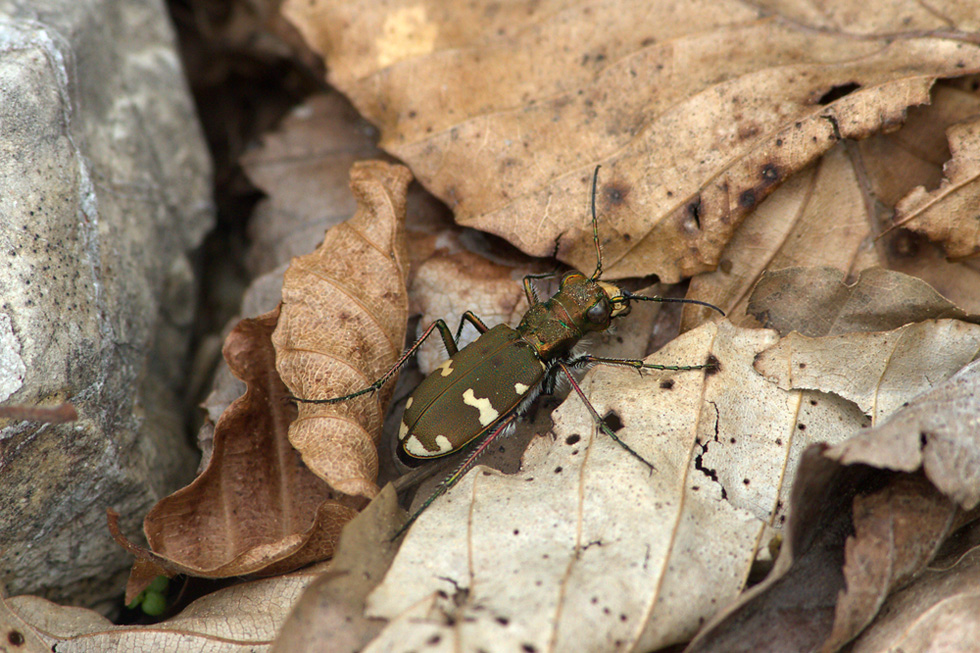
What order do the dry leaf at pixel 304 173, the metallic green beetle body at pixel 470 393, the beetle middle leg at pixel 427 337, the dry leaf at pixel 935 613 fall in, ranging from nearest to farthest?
1. the dry leaf at pixel 935 613
2. the metallic green beetle body at pixel 470 393
3. the beetle middle leg at pixel 427 337
4. the dry leaf at pixel 304 173

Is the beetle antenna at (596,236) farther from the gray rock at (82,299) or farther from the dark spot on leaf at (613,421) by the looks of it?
the gray rock at (82,299)

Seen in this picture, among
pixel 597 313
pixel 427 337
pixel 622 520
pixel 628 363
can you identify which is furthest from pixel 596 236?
pixel 622 520

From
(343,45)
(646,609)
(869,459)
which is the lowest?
(646,609)

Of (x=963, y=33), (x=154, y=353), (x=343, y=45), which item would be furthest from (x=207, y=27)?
(x=963, y=33)

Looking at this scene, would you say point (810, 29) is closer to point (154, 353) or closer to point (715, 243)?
point (715, 243)

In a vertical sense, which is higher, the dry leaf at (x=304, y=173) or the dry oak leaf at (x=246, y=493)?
the dry leaf at (x=304, y=173)

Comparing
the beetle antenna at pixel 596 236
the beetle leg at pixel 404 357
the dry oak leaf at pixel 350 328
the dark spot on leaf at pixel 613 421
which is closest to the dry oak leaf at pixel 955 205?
the beetle antenna at pixel 596 236

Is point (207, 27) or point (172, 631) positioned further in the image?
point (207, 27)
